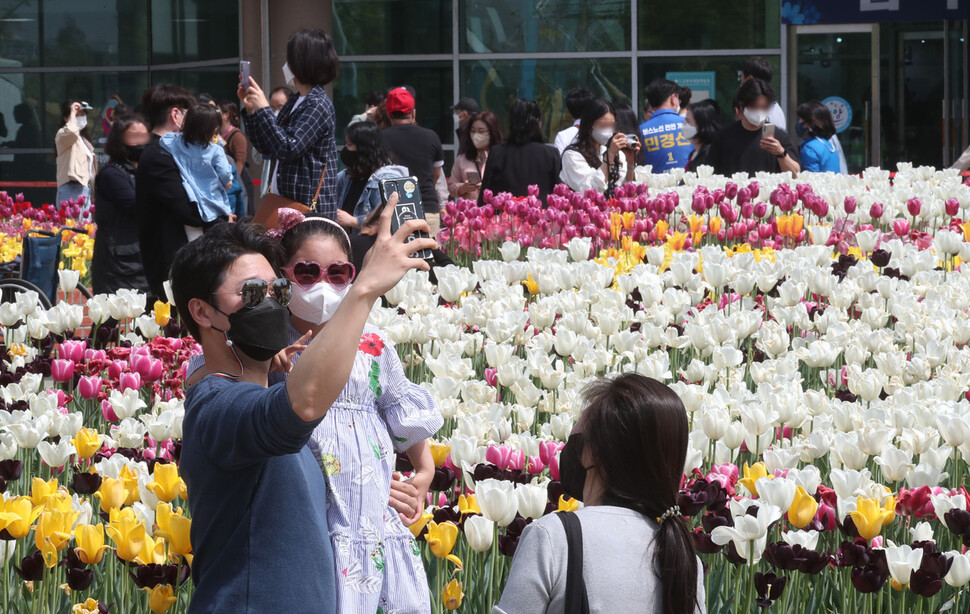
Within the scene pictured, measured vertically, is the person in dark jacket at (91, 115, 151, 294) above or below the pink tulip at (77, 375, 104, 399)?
above

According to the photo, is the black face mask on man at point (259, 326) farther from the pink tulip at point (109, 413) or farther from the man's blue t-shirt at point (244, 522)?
the pink tulip at point (109, 413)

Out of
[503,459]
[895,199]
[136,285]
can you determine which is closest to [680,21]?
[895,199]

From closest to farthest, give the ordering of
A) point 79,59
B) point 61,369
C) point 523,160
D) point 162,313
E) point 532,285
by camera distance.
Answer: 1. point 61,369
2. point 162,313
3. point 532,285
4. point 523,160
5. point 79,59

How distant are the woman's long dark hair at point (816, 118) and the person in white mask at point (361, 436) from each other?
756 centimetres

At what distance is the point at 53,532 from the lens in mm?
2854

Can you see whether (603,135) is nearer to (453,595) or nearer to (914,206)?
(914,206)

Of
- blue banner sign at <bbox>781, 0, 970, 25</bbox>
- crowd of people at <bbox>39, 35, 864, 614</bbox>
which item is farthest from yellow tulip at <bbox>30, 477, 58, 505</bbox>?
blue banner sign at <bbox>781, 0, 970, 25</bbox>

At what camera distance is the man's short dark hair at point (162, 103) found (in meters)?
7.12

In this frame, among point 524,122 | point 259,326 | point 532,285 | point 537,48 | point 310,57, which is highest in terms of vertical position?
point 537,48

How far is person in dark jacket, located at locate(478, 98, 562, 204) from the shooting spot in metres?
9.37

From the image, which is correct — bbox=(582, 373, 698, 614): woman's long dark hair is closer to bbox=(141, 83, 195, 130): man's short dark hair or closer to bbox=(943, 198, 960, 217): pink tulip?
bbox=(141, 83, 195, 130): man's short dark hair

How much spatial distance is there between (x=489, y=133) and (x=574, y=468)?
8618 millimetres

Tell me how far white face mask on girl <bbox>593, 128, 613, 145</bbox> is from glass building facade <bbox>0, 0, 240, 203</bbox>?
1158 cm

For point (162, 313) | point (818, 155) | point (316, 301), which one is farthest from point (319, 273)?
point (818, 155)
